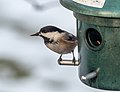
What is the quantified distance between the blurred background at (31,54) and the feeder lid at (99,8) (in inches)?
77.5

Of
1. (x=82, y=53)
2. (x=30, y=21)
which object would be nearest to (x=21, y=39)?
(x=30, y=21)

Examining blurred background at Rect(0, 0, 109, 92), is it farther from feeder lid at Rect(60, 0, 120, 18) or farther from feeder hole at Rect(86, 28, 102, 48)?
feeder lid at Rect(60, 0, 120, 18)

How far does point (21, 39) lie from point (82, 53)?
6.75 ft

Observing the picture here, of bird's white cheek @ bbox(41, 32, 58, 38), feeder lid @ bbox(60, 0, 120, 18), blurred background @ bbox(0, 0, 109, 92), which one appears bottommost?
blurred background @ bbox(0, 0, 109, 92)

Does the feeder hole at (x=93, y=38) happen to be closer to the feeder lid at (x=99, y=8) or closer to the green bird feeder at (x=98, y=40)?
the green bird feeder at (x=98, y=40)

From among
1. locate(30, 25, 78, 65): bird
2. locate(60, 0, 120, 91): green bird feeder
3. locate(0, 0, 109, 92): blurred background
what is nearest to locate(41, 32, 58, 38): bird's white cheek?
locate(30, 25, 78, 65): bird

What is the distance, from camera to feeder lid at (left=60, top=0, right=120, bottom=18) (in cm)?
302

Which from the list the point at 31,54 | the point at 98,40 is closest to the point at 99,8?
the point at 98,40

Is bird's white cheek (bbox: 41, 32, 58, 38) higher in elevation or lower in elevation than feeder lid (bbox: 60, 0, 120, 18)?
lower

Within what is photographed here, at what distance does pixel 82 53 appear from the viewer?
3.33 m

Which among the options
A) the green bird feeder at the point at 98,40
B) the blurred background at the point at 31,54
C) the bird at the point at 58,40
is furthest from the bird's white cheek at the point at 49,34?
the blurred background at the point at 31,54

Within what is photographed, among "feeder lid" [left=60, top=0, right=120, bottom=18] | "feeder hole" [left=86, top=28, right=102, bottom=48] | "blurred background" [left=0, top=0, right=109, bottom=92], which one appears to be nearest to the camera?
"feeder lid" [left=60, top=0, right=120, bottom=18]

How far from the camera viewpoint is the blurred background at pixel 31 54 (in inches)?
205

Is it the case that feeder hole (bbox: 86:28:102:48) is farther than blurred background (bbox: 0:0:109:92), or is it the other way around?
blurred background (bbox: 0:0:109:92)
